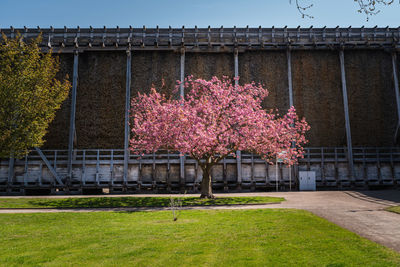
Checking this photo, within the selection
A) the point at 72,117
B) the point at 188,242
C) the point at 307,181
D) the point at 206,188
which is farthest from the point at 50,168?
the point at 307,181

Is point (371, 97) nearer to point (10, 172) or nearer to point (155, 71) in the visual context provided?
point (155, 71)

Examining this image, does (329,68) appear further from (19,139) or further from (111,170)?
(19,139)

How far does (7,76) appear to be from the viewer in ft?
58.5

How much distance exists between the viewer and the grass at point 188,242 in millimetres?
6043

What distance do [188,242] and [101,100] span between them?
22.2 metres

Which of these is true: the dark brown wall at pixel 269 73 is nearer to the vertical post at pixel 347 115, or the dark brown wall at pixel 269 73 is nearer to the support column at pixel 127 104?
the vertical post at pixel 347 115

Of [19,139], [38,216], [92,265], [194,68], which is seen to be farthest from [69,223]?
[194,68]

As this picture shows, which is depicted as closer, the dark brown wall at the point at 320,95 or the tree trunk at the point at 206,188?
the tree trunk at the point at 206,188

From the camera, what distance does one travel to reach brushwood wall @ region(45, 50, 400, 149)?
2700 cm

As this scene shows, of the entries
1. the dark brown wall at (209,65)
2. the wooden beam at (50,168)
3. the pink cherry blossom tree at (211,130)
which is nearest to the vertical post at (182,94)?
the dark brown wall at (209,65)

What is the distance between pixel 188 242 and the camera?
7508 mm

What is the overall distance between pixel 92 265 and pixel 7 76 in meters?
16.2

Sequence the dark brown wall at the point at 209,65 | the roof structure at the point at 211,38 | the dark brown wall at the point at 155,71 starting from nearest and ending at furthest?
the roof structure at the point at 211,38 → the dark brown wall at the point at 155,71 → the dark brown wall at the point at 209,65

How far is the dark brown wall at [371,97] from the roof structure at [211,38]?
1.24m
